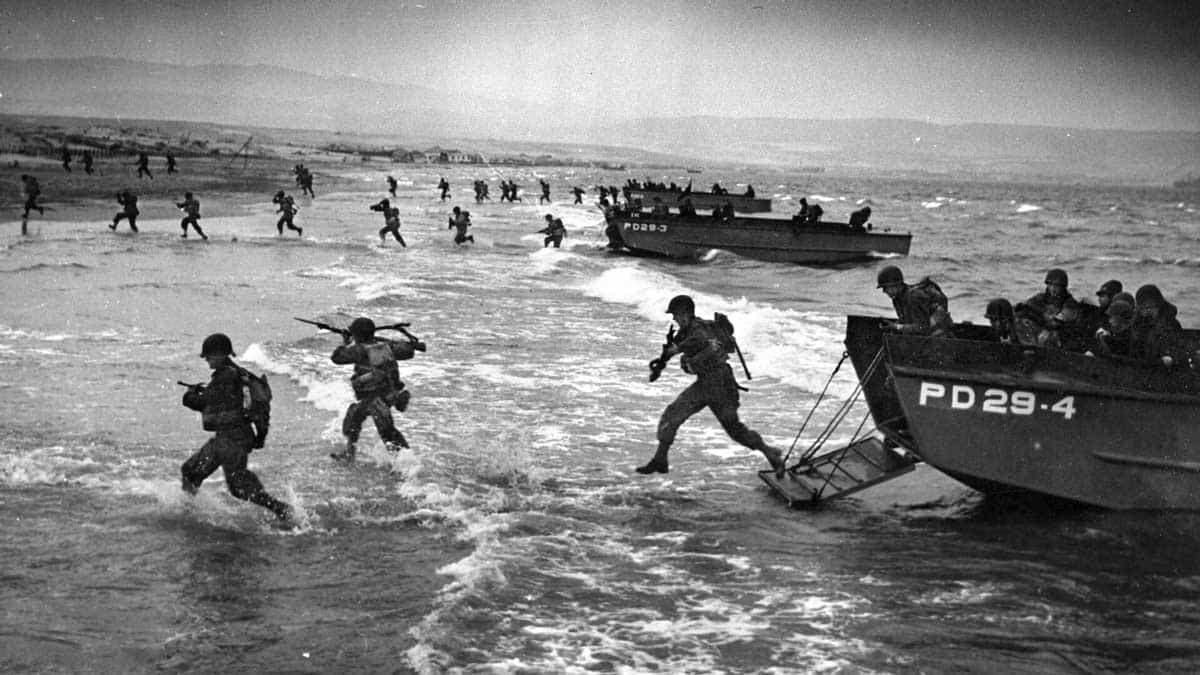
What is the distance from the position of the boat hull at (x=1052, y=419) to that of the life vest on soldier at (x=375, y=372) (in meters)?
4.35

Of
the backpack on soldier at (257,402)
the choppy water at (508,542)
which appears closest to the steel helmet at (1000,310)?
the choppy water at (508,542)

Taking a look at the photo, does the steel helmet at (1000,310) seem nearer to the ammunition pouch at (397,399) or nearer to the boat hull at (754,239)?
the ammunition pouch at (397,399)

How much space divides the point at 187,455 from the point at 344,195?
51.8 metres

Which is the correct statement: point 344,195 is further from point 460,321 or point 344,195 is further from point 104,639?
point 104,639

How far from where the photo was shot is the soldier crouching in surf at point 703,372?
8.87 m

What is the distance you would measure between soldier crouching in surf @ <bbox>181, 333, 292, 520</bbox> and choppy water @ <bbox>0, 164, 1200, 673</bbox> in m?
0.40

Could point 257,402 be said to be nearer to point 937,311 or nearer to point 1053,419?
point 937,311

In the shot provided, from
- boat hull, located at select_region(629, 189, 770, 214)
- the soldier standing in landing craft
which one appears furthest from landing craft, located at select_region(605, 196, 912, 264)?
the soldier standing in landing craft

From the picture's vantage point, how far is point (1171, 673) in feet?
19.1

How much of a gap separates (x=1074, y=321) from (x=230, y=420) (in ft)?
22.8

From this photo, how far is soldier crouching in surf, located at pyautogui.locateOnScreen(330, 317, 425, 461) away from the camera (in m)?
9.23

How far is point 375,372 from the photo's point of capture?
30.4 feet

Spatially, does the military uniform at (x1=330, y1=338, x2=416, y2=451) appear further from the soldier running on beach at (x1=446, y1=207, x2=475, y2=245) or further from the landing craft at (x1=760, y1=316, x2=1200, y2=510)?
the soldier running on beach at (x1=446, y1=207, x2=475, y2=245)

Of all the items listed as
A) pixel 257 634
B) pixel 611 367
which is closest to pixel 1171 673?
pixel 257 634
